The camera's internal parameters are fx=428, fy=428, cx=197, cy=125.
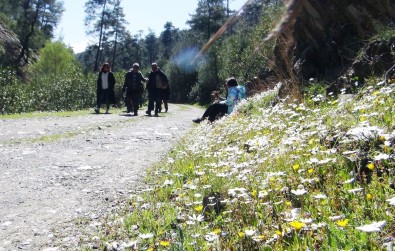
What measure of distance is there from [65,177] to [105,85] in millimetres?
11560

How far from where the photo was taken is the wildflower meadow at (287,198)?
2617 millimetres

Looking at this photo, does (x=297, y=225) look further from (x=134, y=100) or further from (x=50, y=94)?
(x=50, y=94)

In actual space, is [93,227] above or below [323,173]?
below

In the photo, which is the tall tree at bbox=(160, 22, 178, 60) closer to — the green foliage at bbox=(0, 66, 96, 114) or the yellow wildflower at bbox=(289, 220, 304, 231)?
the green foliage at bbox=(0, 66, 96, 114)

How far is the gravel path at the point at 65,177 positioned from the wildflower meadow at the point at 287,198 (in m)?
0.39

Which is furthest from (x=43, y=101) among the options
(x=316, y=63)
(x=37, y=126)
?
(x=316, y=63)

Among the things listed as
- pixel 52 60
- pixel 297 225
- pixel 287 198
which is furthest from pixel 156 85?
pixel 52 60

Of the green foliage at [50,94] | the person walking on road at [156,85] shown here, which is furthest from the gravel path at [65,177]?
the green foliage at [50,94]

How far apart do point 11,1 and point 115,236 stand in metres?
56.5

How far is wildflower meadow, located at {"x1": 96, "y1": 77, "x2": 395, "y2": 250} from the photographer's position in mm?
2617

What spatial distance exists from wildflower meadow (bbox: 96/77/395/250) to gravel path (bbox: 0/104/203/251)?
388 mm

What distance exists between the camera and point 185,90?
221 ft

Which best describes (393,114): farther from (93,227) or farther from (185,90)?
(185,90)

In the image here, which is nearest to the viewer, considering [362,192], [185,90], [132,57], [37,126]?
[362,192]
